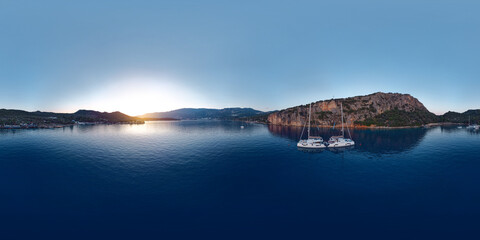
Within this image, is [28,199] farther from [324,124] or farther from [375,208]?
[324,124]

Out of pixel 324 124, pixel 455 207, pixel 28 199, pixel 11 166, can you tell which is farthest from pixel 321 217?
pixel 324 124

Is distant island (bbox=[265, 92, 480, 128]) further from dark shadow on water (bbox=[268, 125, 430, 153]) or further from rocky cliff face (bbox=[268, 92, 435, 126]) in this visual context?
dark shadow on water (bbox=[268, 125, 430, 153])

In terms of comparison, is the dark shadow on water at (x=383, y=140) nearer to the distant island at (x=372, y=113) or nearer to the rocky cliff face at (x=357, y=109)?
the distant island at (x=372, y=113)

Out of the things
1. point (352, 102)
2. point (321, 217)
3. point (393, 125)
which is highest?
point (352, 102)

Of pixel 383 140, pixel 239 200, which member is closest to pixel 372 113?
pixel 383 140

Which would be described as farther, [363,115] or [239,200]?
[363,115]

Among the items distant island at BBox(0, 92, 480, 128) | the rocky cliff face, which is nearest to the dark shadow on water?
distant island at BBox(0, 92, 480, 128)

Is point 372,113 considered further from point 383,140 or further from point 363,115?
point 383,140
